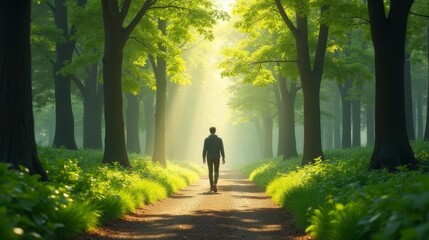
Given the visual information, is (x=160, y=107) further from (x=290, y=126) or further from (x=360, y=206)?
(x=360, y=206)

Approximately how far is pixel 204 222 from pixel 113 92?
24.5ft

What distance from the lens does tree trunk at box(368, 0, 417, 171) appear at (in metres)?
12.4

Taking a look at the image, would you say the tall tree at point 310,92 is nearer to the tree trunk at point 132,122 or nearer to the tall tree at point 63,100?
the tall tree at point 63,100

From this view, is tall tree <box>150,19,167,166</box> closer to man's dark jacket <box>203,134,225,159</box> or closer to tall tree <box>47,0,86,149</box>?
tall tree <box>47,0,86,149</box>

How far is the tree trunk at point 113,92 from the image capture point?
15906 mm

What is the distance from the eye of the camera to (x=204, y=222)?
9.75m

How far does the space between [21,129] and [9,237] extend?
4.06m

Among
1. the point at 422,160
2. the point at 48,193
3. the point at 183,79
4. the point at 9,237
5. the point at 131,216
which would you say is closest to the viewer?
the point at 9,237

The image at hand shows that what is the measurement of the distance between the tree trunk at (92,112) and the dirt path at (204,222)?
16.6 m

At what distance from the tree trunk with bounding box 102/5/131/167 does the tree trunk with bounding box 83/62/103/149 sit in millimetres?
13463

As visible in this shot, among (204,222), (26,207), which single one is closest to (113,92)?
(204,222)

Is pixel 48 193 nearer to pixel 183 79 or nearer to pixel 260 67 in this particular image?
pixel 260 67

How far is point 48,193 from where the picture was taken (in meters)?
6.95

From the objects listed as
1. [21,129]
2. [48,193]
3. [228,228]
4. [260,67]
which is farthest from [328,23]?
[48,193]
